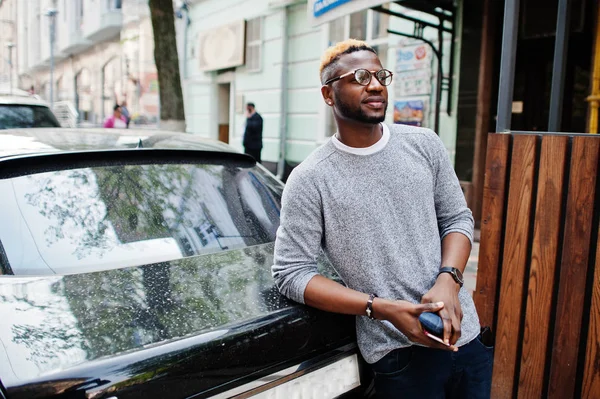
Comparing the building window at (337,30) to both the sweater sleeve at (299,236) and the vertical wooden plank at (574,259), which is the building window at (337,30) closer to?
the vertical wooden plank at (574,259)

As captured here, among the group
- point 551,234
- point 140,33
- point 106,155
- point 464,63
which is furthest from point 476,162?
point 140,33

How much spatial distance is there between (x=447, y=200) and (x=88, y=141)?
5.12 feet

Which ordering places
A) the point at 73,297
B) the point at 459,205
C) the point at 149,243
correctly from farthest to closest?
the point at 149,243, the point at 459,205, the point at 73,297

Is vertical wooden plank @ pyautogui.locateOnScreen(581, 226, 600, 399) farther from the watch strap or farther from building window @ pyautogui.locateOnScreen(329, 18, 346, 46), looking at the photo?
building window @ pyautogui.locateOnScreen(329, 18, 346, 46)

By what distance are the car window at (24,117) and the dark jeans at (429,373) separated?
538 cm

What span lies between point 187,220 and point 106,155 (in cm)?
43

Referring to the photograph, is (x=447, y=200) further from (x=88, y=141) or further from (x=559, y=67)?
(x=88, y=141)

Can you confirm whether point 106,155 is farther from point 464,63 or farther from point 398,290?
point 464,63

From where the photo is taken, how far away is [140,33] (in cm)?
1870

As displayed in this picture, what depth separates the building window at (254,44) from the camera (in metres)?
12.4

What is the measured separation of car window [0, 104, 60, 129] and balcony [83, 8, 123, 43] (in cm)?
1558

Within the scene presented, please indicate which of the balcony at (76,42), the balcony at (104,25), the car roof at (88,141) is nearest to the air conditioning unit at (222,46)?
the balcony at (104,25)

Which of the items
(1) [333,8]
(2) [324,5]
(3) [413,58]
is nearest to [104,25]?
(3) [413,58]

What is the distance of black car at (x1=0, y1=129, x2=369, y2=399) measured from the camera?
1.41m
